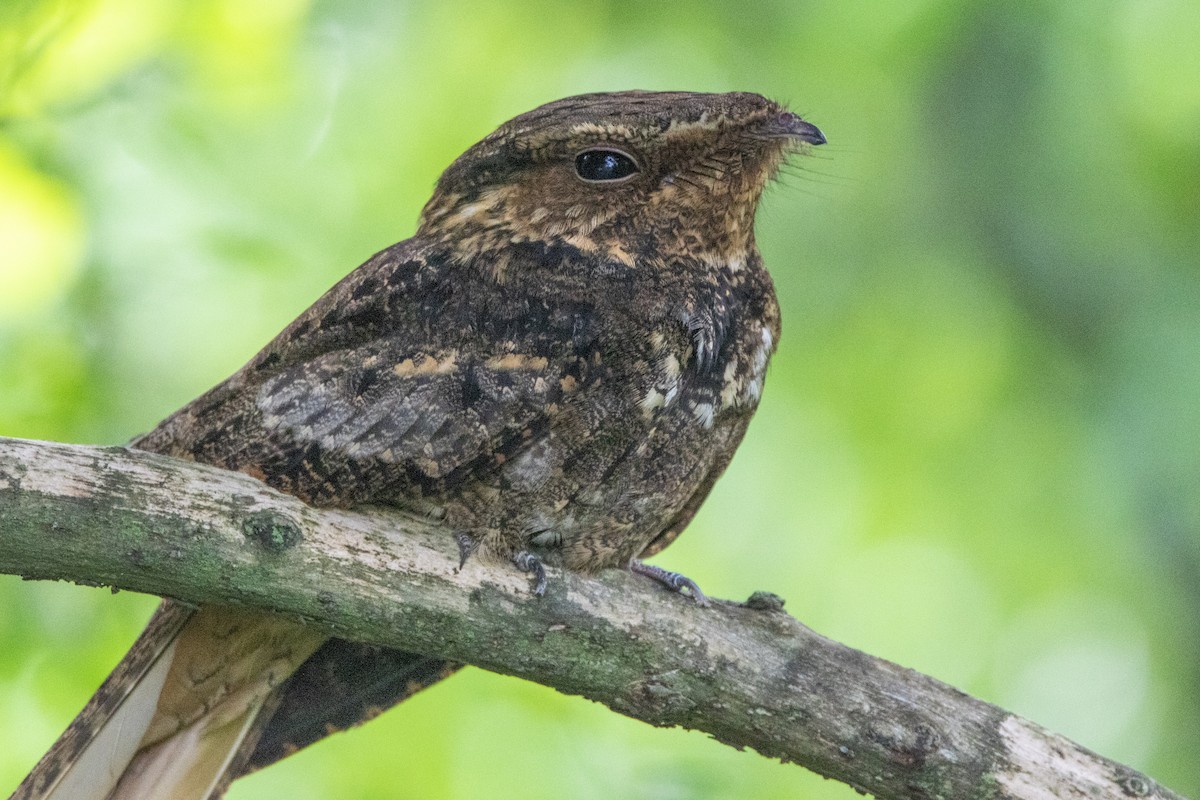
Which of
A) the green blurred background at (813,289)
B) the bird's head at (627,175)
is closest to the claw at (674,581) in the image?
the bird's head at (627,175)

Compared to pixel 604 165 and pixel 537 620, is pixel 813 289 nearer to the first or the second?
pixel 604 165

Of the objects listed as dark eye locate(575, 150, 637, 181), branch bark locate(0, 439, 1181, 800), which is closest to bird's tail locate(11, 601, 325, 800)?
branch bark locate(0, 439, 1181, 800)

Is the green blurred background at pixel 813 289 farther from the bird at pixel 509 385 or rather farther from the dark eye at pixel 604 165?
the dark eye at pixel 604 165

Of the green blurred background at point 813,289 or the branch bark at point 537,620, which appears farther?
the green blurred background at point 813,289

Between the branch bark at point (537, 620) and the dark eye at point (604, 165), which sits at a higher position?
the dark eye at point (604, 165)

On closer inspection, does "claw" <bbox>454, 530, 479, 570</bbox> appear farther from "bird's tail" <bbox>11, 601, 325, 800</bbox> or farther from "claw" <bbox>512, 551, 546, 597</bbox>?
"bird's tail" <bbox>11, 601, 325, 800</bbox>

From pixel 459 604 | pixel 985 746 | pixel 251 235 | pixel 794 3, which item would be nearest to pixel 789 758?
pixel 985 746

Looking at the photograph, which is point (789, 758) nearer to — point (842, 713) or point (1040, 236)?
point (842, 713)

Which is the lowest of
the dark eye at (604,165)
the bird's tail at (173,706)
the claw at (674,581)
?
the bird's tail at (173,706)
